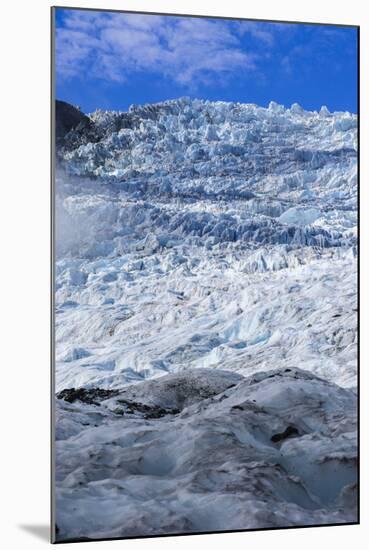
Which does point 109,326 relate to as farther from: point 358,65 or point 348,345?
point 358,65

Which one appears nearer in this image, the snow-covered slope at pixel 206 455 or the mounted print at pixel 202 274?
the snow-covered slope at pixel 206 455

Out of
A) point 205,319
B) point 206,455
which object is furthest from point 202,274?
point 206,455

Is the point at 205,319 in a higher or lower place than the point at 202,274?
lower

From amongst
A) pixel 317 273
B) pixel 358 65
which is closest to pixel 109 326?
pixel 317 273

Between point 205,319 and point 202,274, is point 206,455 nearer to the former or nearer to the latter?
point 205,319

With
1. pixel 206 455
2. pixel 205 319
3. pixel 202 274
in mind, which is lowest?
pixel 206 455

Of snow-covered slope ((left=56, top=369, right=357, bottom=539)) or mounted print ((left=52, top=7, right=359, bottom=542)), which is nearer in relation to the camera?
snow-covered slope ((left=56, top=369, right=357, bottom=539))
